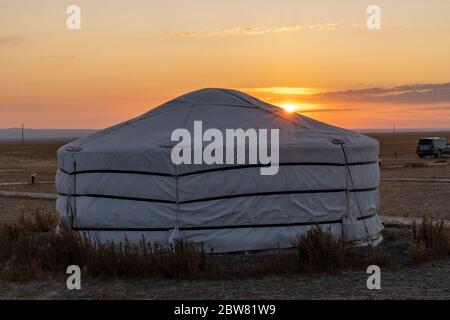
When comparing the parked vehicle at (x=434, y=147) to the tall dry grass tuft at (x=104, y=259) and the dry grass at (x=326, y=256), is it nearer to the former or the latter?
the dry grass at (x=326, y=256)

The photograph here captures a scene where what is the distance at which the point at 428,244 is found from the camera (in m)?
9.26

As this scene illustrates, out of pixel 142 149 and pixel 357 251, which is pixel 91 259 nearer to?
pixel 142 149

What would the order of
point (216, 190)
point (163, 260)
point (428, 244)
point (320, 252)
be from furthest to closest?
point (428, 244)
point (216, 190)
point (320, 252)
point (163, 260)

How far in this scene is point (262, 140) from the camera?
8.96 metres

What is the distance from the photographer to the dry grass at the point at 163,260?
7.88 m

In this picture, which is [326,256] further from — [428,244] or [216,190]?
[428,244]

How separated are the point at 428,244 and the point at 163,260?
368 centimetres

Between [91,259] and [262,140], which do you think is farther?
[262,140]

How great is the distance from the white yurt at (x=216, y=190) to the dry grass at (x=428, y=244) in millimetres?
747

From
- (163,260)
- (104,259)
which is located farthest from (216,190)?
(104,259)

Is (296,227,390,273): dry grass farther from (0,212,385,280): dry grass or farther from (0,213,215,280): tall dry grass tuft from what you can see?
(0,213,215,280): tall dry grass tuft
